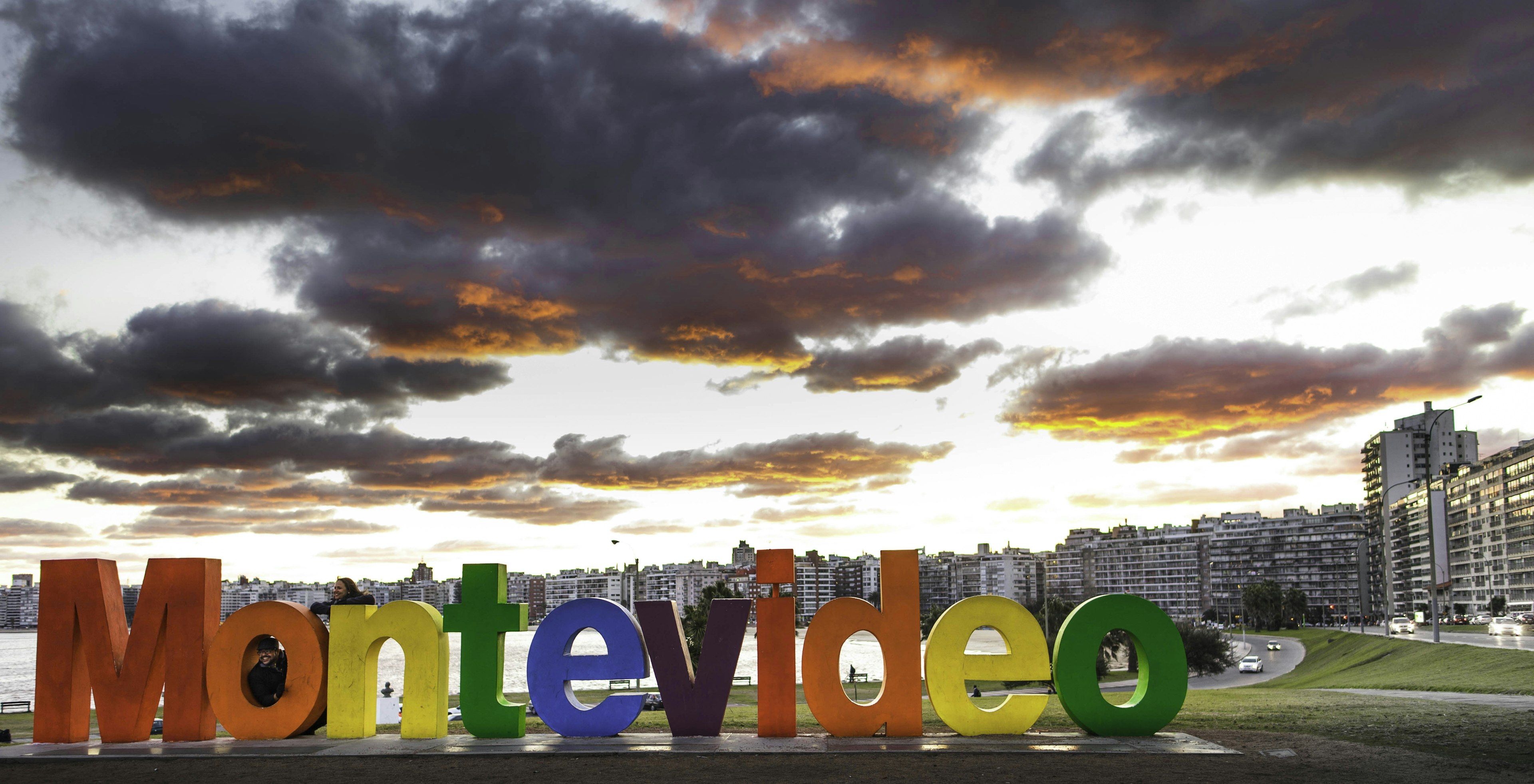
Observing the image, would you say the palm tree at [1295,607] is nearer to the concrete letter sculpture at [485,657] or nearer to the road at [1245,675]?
the road at [1245,675]

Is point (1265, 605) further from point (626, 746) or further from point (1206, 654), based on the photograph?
point (626, 746)

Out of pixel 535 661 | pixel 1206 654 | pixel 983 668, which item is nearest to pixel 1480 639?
pixel 1206 654

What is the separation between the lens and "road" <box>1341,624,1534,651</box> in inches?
2002

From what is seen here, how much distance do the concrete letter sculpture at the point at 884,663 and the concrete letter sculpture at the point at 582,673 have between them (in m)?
3.23

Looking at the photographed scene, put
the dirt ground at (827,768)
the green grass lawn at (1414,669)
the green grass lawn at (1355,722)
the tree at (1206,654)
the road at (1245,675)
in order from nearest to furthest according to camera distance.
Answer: the dirt ground at (827,768) < the green grass lawn at (1355,722) < the green grass lawn at (1414,669) < the road at (1245,675) < the tree at (1206,654)

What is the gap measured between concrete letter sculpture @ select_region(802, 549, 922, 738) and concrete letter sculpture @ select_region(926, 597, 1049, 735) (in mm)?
412

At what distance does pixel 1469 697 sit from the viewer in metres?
28.3

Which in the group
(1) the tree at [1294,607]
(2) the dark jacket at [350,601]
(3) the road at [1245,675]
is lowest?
(1) the tree at [1294,607]

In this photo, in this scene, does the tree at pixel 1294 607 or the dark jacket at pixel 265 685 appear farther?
the tree at pixel 1294 607

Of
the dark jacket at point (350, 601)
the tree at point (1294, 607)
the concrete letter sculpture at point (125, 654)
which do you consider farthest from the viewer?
the tree at point (1294, 607)

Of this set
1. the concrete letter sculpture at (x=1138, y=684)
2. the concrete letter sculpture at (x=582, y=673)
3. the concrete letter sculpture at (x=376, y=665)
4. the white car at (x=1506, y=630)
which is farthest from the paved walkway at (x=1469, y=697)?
the white car at (x=1506, y=630)

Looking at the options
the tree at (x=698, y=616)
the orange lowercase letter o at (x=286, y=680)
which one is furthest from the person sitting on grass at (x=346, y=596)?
the tree at (x=698, y=616)

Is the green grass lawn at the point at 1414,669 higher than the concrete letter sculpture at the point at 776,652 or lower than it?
lower

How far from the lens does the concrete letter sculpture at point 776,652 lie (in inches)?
752
